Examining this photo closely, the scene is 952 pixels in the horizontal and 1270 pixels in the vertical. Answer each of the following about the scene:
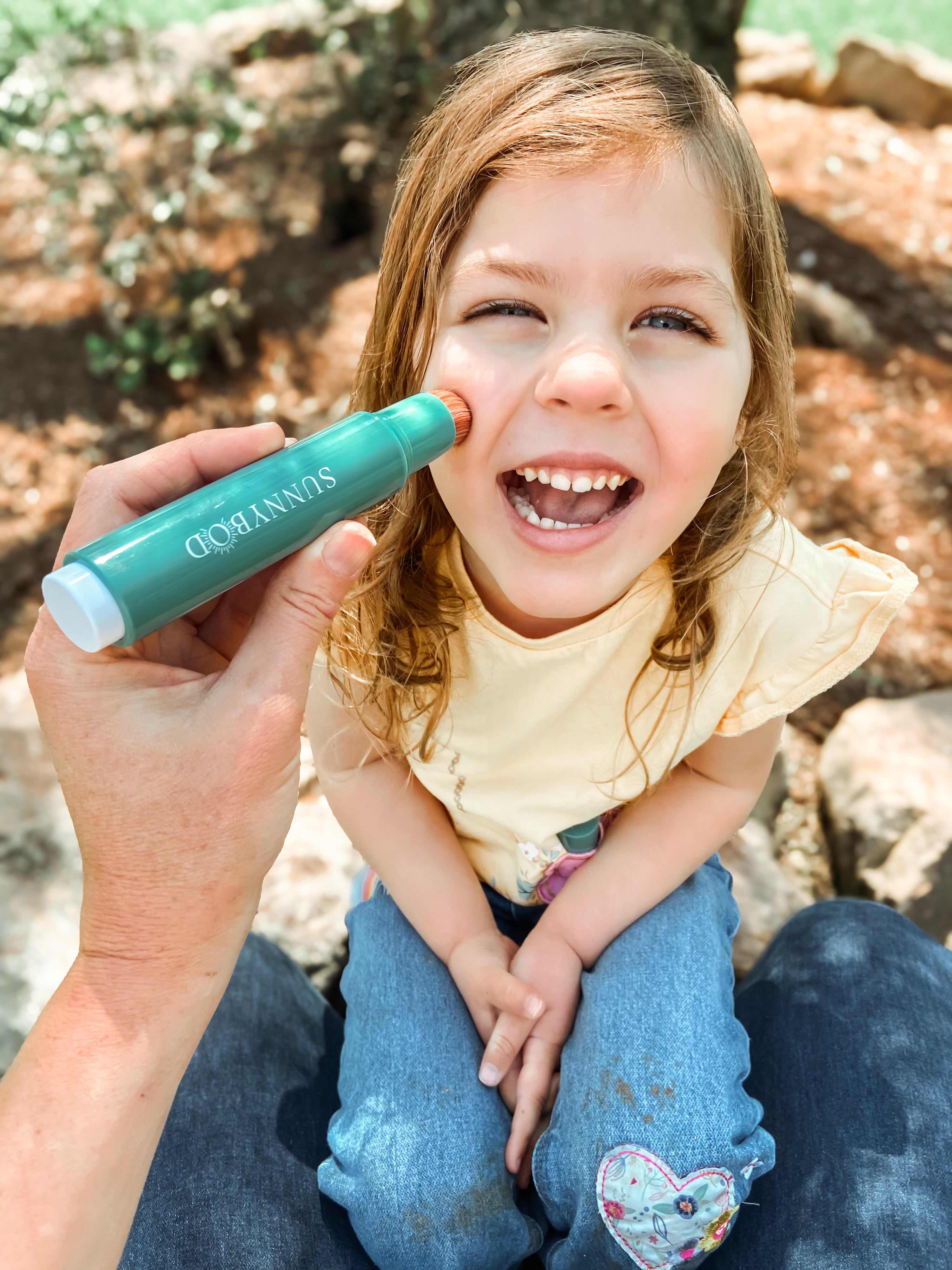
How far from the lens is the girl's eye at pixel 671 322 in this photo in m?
0.94

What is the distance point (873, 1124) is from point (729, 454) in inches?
29.1

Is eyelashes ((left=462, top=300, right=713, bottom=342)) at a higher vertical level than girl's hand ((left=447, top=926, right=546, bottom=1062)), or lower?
higher

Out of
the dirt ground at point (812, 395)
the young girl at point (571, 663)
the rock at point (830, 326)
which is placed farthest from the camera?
the rock at point (830, 326)

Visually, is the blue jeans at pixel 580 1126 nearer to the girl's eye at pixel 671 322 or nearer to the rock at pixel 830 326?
the girl's eye at pixel 671 322

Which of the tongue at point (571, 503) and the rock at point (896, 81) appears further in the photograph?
the rock at point (896, 81)

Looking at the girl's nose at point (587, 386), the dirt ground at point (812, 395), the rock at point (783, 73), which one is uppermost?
the girl's nose at point (587, 386)

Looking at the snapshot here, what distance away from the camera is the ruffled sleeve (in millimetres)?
1114

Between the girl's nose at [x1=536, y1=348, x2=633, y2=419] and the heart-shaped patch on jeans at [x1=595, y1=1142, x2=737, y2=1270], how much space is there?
0.77 metres

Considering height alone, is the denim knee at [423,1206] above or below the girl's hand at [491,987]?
below

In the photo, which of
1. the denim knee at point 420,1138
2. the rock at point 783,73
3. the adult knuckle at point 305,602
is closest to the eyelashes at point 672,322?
the adult knuckle at point 305,602

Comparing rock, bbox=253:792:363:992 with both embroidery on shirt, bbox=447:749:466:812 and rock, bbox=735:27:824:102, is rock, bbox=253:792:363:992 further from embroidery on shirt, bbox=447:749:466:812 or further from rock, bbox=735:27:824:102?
rock, bbox=735:27:824:102

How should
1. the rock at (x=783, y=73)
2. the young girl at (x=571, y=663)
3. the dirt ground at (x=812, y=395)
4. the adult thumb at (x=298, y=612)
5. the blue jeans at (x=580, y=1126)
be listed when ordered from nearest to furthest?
the adult thumb at (x=298, y=612) → the young girl at (x=571, y=663) → the blue jeans at (x=580, y=1126) → the dirt ground at (x=812, y=395) → the rock at (x=783, y=73)

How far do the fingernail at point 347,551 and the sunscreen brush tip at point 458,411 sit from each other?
156 millimetres

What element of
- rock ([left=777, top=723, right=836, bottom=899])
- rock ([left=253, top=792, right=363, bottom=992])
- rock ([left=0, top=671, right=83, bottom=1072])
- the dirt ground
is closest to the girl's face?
rock ([left=253, top=792, right=363, bottom=992])
